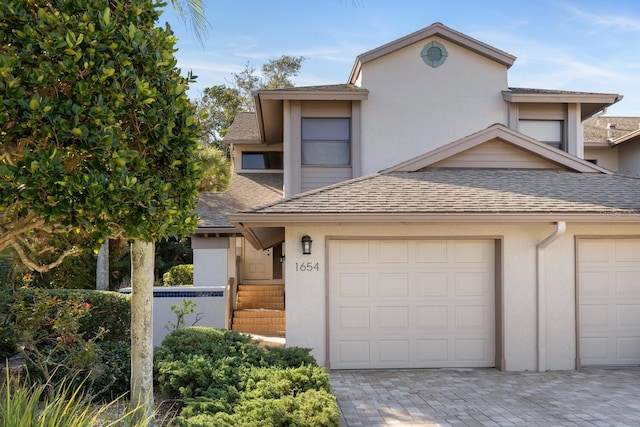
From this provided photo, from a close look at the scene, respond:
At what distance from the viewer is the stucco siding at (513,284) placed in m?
9.28

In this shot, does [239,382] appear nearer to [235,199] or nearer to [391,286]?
[391,286]

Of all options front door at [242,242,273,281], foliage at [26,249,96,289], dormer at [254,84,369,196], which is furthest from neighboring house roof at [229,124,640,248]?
foliage at [26,249,96,289]

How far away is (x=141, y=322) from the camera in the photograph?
5234 mm

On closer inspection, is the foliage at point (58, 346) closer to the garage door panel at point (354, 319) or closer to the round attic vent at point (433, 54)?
the garage door panel at point (354, 319)

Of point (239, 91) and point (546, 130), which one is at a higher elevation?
point (239, 91)

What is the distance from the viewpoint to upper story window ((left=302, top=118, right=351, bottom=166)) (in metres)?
13.4

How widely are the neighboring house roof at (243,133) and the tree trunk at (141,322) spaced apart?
1246cm

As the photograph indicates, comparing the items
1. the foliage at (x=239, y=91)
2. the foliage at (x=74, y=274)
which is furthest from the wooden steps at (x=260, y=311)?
the foliage at (x=239, y=91)

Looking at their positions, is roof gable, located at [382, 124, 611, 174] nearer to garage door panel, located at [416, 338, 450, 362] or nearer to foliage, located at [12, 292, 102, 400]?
garage door panel, located at [416, 338, 450, 362]

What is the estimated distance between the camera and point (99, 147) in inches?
160

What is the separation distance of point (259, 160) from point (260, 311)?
19.4 ft

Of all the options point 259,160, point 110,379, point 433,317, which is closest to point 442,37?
point 259,160

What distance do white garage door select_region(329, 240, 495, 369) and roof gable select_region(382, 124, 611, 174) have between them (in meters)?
2.21

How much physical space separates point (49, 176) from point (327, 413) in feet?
10.8
